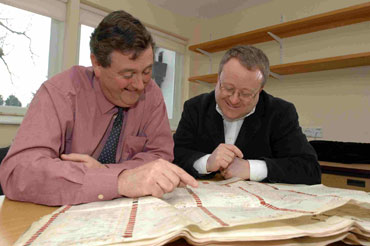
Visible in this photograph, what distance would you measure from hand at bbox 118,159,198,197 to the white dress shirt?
555mm

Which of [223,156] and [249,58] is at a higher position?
[249,58]

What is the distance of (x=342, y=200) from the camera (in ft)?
1.99

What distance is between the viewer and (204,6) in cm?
384

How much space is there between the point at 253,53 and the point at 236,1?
Result: 99.3 inches

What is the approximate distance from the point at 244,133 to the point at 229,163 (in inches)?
13.5

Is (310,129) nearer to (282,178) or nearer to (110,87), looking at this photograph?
(282,178)

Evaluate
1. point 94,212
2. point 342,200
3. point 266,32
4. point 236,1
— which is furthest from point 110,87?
point 236,1

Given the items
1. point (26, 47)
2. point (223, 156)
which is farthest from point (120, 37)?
point (26, 47)

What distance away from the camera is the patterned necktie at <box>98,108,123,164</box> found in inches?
42.6

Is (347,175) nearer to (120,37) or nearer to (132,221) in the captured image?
(120,37)

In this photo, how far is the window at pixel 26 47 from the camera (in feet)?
8.53

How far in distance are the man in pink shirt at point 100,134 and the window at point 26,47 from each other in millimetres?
1840

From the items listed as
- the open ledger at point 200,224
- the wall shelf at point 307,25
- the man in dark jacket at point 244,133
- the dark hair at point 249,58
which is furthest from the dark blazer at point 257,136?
the wall shelf at point 307,25

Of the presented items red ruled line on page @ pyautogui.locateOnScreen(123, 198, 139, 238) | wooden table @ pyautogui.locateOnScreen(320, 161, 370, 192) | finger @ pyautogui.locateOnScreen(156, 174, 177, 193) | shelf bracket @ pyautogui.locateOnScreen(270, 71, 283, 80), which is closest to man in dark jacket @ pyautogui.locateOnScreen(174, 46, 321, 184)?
finger @ pyautogui.locateOnScreen(156, 174, 177, 193)
